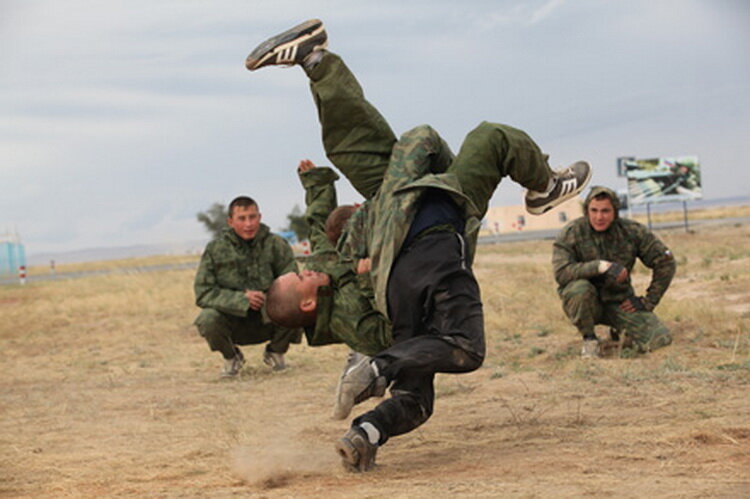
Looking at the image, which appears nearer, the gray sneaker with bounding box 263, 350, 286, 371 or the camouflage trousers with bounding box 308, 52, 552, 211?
the camouflage trousers with bounding box 308, 52, 552, 211

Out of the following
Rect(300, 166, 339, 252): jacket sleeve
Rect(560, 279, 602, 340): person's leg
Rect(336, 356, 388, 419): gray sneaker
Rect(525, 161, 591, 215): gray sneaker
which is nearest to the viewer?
Rect(336, 356, 388, 419): gray sneaker

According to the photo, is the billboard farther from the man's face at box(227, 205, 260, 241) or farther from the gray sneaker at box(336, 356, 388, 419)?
the gray sneaker at box(336, 356, 388, 419)

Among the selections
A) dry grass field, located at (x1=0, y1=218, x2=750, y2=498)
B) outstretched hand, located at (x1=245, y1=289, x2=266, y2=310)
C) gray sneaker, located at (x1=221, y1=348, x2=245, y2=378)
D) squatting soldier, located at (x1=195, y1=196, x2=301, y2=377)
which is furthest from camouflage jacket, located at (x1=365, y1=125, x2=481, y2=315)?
gray sneaker, located at (x1=221, y1=348, x2=245, y2=378)

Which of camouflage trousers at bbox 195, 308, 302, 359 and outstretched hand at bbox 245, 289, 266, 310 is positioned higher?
outstretched hand at bbox 245, 289, 266, 310

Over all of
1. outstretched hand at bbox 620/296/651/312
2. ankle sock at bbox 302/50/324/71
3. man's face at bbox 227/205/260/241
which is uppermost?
ankle sock at bbox 302/50/324/71

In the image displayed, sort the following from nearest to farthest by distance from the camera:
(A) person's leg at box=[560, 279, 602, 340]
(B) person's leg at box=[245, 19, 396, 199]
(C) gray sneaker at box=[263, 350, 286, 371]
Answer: (B) person's leg at box=[245, 19, 396, 199], (A) person's leg at box=[560, 279, 602, 340], (C) gray sneaker at box=[263, 350, 286, 371]

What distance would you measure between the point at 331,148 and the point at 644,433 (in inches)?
91.4

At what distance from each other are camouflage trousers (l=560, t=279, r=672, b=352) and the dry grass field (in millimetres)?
173

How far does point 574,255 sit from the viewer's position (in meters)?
8.91

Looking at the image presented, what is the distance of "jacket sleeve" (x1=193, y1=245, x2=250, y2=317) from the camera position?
8.69 metres

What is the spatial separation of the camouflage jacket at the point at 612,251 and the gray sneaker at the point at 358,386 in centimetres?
494

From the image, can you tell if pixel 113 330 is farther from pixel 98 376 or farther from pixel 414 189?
pixel 414 189

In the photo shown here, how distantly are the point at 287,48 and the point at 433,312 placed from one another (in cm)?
161

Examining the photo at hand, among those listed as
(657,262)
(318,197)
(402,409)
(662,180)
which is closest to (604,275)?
(657,262)
